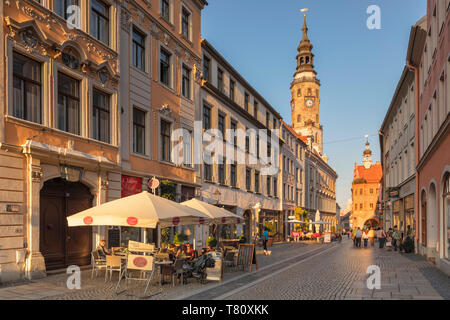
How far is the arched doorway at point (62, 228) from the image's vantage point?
44.4 ft

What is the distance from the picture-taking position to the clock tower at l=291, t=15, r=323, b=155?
3863 inches

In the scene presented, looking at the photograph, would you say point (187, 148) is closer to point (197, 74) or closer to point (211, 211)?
point (197, 74)

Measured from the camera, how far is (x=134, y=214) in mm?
10508

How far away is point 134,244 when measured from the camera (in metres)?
11.0

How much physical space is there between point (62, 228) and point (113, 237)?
2732 mm

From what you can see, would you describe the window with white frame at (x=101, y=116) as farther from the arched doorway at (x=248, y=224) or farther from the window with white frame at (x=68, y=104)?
the arched doorway at (x=248, y=224)

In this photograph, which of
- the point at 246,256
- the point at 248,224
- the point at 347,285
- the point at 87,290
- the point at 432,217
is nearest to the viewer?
the point at 87,290

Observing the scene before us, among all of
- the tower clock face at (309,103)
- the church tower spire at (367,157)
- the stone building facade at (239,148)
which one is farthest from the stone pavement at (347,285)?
the church tower spire at (367,157)

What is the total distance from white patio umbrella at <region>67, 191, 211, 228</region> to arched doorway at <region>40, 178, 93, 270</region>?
313 cm

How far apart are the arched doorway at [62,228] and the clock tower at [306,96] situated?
280 ft

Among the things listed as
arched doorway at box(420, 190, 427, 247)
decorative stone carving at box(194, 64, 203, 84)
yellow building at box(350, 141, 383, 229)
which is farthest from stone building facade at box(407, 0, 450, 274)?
yellow building at box(350, 141, 383, 229)

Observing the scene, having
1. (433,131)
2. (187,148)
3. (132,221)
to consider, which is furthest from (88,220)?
(433,131)
